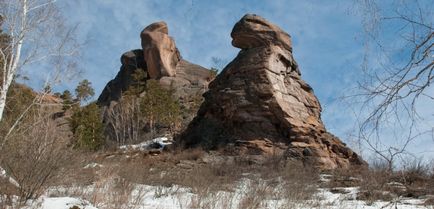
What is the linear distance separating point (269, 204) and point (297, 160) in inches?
549

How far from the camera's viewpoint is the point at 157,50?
52.0 m

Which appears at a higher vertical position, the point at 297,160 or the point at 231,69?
the point at 231,69

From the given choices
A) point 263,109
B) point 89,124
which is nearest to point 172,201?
point 263,109

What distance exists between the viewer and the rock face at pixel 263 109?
82.4 feet

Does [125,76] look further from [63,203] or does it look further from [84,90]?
[63,203]

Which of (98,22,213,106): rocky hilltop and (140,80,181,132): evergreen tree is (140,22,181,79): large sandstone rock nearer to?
(98,22,213,106): rocky hilltop

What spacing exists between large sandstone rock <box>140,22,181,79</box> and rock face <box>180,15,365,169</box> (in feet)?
76.3

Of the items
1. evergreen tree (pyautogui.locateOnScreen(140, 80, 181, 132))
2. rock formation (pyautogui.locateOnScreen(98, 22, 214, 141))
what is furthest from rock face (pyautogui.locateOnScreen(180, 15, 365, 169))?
rock formation (pyautogui.locateOnScreen(98, 22, 214, 141))

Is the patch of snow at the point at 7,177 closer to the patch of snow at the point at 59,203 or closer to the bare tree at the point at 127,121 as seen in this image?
the patch of snow at the point at 59,203

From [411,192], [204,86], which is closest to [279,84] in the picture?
[411,192]

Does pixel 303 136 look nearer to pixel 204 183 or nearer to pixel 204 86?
pixel 204 183

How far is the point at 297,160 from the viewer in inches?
883

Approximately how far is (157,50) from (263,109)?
27.8m

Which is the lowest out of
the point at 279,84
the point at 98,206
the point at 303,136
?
the point at 98,206
